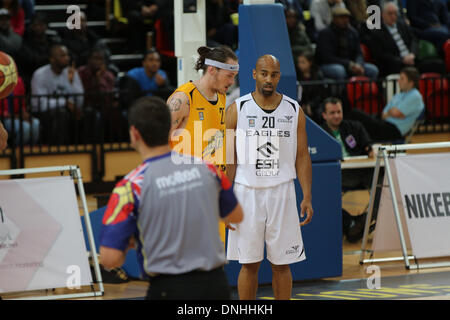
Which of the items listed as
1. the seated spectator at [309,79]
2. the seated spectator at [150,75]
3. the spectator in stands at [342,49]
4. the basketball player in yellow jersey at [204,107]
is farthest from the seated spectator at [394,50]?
the basketball player in yellow jersey at [204,107]

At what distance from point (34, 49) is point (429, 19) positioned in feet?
29.7

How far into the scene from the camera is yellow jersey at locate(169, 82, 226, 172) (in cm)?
713

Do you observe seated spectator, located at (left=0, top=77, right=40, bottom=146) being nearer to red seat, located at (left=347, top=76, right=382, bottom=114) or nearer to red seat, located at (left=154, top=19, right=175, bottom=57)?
red seat, located at (left=154, top=19, right=175, bottom=57)

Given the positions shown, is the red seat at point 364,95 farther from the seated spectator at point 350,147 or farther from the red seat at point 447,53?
the seated spectator at point 350,147

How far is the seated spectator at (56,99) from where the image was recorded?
13.8 metres

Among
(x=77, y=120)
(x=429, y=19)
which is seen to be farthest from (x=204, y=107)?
(x=429, y=19)

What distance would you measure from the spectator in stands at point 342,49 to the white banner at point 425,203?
22.5ft

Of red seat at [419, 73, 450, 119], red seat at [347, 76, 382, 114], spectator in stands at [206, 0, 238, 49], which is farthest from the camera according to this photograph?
spectator in stands at [206, 0, 238, 49]

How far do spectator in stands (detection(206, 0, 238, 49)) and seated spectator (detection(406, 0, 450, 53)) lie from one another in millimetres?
4563

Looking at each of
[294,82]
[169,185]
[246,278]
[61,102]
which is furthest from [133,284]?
[61,102]

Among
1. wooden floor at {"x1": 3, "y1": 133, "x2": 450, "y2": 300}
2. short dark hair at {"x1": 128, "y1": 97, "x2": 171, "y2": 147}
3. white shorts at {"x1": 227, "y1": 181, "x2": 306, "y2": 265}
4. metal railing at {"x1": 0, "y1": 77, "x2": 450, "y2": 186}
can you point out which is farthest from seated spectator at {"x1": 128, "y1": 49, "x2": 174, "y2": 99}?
short dark hair at {"x1": 128, "y1": 97, "x2": 171, "y2": 147}
